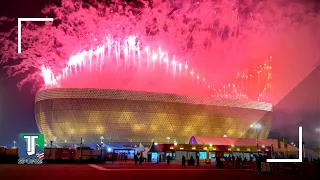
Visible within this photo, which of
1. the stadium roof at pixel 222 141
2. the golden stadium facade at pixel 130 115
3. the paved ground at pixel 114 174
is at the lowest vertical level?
the paved ground at pixel 114 174

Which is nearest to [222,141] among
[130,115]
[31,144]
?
[130,115]

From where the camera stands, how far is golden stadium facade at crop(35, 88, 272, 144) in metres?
79.9

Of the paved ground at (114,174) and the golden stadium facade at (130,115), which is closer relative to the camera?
the paved ground at (114,174)

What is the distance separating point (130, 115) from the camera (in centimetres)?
8088

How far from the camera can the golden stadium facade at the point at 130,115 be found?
79875mm

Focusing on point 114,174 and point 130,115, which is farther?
point 130,115

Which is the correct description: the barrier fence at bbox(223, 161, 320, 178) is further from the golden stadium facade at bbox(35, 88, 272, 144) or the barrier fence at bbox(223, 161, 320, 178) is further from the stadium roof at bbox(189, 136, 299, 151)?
the golden stadium facade at bbox(35, 88, 272, 144)

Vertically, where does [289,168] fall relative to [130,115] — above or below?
below

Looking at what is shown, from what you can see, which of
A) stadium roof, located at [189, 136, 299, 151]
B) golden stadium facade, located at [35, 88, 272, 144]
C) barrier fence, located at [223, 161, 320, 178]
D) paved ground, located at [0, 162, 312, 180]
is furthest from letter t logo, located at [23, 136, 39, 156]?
golden stadium facade, located at [35, 88, 272, 144]

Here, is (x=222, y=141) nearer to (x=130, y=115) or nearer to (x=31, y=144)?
(x=130, y=115)

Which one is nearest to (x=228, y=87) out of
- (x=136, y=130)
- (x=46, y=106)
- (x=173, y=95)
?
(x=173, y=95)

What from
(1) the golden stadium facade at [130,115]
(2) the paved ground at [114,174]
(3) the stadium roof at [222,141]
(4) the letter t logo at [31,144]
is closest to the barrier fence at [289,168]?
(2) the paved ground at [114,174]

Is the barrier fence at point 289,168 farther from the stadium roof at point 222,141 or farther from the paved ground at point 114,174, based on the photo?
the stadium roof at point 222,141

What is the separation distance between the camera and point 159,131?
279 feet
